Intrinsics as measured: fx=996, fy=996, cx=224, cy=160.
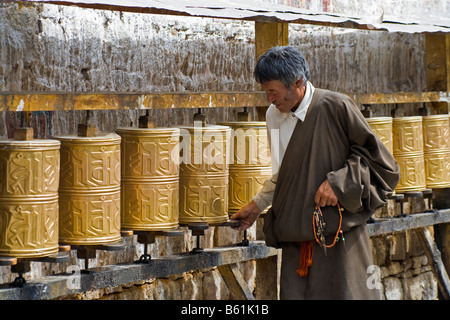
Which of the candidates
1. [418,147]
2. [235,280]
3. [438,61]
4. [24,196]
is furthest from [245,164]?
[438,61]

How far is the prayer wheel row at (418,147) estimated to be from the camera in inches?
209

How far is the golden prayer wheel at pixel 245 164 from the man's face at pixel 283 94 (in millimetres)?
620

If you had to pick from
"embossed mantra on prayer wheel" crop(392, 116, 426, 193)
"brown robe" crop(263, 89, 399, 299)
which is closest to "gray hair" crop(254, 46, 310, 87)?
"brown robe" crop(263, 89, 399, 299)

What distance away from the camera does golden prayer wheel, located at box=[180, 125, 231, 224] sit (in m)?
4.29

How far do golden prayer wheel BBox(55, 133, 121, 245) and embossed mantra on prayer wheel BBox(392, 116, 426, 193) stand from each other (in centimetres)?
210

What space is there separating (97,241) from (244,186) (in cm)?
95

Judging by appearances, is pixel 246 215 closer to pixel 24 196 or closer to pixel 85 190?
pixel 85 190

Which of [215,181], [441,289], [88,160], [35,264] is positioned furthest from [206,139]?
[441,289]

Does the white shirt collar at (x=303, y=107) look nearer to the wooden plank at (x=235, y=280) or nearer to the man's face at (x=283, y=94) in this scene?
the man's face at (x=283, y=94)

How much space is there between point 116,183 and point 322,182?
0.82m

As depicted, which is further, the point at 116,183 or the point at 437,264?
the point at 437,264

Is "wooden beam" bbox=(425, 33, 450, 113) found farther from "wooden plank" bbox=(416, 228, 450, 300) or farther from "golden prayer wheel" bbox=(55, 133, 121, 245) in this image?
"golden prayer wheel" bbox=(55, 133, 121, 245)

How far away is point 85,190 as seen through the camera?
385cm

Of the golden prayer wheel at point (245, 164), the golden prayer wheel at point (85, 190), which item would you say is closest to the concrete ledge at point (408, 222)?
the golden prayer wheel at point (245, 164)
